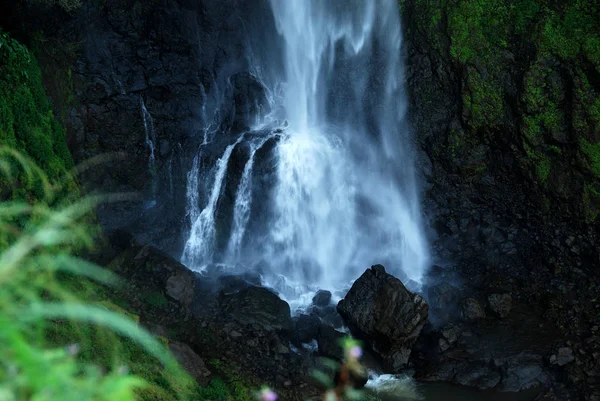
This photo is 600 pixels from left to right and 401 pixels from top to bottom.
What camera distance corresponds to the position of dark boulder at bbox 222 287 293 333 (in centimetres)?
1164

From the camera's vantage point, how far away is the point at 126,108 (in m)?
16.1

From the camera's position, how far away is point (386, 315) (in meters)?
11.5

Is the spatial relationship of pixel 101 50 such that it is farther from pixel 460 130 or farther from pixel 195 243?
pixel 460 130

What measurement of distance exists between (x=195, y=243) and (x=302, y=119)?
602 cm

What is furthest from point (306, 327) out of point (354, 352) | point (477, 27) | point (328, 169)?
point (354, 352)

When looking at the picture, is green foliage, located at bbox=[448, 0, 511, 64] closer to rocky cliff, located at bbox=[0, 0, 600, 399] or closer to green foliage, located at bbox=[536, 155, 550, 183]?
rocky cliff, located at bbox=[0, 0, 600, 399]

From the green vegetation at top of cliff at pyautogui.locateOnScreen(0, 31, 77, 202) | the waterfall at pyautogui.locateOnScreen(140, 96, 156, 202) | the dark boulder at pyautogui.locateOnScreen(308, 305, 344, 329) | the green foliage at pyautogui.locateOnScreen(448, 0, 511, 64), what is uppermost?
the green foliage at pyautogui.locateOnScreen(448, 0, 511, 64)

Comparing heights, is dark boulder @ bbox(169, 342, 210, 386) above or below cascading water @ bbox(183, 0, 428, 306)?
below

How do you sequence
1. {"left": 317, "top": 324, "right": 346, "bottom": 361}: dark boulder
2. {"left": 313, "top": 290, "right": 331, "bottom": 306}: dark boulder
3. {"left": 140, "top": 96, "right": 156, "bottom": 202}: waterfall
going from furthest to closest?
{"left": 140, "top": 96, "right": 156, "bottom": 202}: waterfall < {"left": 313, "top": 290, "right": 331, "bottom": 306}: dark boulder < {"left": 317, "top": 324, "right": 346, "bottom": 361}: dark boulder

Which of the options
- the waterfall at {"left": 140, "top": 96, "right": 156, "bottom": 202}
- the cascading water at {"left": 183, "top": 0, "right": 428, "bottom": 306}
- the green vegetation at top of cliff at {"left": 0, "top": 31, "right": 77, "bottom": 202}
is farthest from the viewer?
the waterfall at {"left": 140, "top": 96, "right": 156, "bottom": 202}

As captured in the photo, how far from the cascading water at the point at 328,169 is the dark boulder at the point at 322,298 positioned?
0.79 meters

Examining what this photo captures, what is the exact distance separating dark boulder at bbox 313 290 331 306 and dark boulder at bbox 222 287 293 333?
0.96 m

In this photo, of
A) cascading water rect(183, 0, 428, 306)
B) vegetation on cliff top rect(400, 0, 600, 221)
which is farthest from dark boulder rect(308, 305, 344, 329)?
vegetation on cliff top rect(400, 0, 600, 221)

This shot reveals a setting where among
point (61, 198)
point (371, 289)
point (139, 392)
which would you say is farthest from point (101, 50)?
point (139, 392)
